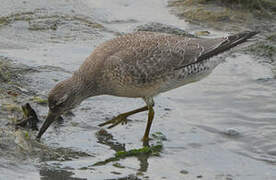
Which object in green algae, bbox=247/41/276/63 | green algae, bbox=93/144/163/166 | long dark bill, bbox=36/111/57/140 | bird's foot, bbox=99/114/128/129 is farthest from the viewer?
green algae, bbox=247/41/276/63

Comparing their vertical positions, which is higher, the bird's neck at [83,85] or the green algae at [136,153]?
the bird's neck at [83,85]

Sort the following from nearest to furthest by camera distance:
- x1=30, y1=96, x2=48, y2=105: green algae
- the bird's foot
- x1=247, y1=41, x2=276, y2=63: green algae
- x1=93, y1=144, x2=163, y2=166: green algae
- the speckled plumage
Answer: x1=93, y1=144, x2=163, y2=166: green algae < the speckled plumage < the bird's foot < x1=30, y1=96, x2=48, y2=105: green algae < x1=247, y1=41, x2=276, y2=63: green algae

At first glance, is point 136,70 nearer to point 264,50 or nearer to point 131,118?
point 131,118

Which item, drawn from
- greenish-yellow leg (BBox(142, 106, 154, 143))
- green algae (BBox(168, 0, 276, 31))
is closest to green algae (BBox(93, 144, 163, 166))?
greenish-yellow leg (BBox(142, 106, 154, 143))

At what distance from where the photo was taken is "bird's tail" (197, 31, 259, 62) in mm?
8359

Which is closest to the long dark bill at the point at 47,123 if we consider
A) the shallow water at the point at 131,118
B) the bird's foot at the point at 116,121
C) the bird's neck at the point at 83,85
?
the shallow water at the point at 131,118

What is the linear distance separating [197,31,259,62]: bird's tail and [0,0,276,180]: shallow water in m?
0.78

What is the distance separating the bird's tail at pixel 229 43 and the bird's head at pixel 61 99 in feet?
5.98

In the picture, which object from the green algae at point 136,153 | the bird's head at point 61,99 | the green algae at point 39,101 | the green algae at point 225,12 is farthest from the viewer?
the green algae at point 225,12

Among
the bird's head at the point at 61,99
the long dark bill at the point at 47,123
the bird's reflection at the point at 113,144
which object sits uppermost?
the bird's head at the point at 61,99

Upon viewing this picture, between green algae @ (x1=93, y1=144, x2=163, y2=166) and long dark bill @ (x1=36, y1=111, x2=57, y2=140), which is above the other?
long dark bill @ (x1=36, y1=111, x2=57, y2=140)

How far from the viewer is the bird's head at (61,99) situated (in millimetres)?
7340

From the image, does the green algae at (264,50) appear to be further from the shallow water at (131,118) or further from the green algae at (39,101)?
the green algae at (39,101)

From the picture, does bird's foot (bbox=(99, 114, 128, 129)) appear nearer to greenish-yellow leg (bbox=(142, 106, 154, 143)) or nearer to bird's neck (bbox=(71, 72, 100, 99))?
greenish-yellow leg (bbox=(142, 106, 154, 143))
